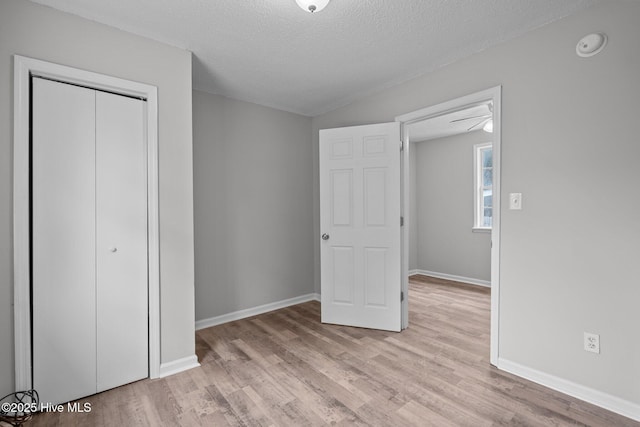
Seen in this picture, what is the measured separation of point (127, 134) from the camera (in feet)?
6.78

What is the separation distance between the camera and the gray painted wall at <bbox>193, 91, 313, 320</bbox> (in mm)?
3133

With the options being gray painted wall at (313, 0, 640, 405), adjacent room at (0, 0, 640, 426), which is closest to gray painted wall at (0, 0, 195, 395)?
adjacent room at (0, 0, 640, 426)

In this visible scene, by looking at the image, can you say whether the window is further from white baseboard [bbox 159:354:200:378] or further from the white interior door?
white baseboard [bbox 159:354:200:378]

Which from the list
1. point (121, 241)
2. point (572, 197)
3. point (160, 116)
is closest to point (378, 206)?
point (572, 197)

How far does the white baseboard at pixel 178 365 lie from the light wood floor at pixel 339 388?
0.06 meters

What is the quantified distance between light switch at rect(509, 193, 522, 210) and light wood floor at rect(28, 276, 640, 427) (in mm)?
1257

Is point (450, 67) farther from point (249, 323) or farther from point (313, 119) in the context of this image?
point (249, 323)

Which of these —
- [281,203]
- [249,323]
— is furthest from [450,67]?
[249,323]

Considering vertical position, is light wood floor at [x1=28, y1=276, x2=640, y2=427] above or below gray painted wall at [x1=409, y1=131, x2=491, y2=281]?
below

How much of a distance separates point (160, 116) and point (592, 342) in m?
3.35

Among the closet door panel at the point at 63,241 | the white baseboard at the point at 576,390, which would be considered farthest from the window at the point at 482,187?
the closet door panel at the point at 63,241

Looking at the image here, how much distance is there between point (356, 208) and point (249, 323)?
1.76 meters

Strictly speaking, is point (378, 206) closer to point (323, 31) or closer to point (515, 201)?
point (515, 201)

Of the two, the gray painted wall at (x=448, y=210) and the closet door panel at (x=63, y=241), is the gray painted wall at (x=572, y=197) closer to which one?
the gray painted wall at (x=448, y=210)
